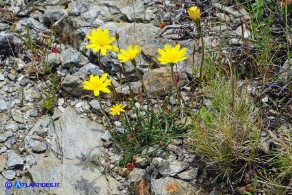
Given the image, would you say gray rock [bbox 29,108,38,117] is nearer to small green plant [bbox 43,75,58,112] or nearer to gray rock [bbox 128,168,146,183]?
small green plant [bbox 43,75,58,112]

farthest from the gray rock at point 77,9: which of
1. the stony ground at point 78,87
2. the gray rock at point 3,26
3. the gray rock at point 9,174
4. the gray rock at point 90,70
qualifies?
the gray rock at point 9,174

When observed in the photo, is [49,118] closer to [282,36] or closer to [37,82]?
[37,82]

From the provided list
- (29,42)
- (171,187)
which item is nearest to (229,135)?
(171,187)

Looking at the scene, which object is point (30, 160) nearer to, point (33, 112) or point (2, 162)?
point (2, 162)

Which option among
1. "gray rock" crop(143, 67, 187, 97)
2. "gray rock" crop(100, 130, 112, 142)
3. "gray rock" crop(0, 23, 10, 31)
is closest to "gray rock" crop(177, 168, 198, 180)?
"gray rock" crop(100, 130, 112, 142)

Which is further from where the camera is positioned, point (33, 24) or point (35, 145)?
point (33, 24)

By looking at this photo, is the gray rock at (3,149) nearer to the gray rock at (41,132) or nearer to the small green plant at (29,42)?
the gray rock at (41,132)
